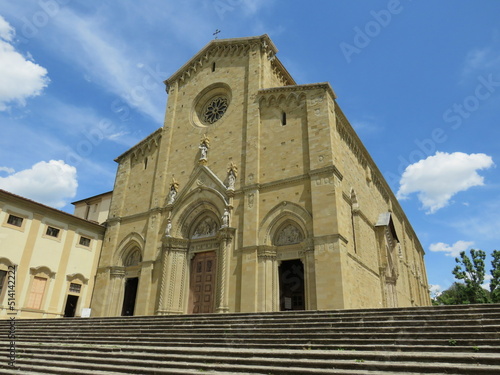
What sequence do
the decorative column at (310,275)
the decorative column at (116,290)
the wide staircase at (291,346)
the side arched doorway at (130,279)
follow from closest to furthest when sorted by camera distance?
1. the wide staircase at (291,346)
2. the decorative column at (310,275)
3. the decorative column at (116,290)
4. the side arched doorway at (130,279)

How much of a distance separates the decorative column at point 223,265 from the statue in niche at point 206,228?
1461 mm

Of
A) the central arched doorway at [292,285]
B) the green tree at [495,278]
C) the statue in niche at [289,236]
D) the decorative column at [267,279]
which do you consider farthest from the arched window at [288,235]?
the green tree at [495,278]

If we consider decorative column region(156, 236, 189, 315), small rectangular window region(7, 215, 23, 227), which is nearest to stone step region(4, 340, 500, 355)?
decorative column region(156, 236, 189, 315)

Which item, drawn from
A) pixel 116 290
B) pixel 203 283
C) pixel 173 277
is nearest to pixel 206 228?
pixel 203 283

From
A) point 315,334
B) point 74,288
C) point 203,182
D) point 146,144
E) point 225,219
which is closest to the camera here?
point 315,334

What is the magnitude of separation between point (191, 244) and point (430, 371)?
1610cm

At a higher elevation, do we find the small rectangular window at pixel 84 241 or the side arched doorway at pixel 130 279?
the small rectangular window at pixel 84 241

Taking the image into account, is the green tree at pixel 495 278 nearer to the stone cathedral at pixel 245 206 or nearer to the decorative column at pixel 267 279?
the stone cathedral at pixel 245 206

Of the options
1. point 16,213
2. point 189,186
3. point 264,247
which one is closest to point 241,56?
point 189,186

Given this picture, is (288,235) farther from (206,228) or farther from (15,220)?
(15,220)

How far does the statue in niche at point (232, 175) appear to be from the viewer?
19844 mm

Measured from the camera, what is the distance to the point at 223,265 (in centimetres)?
1825

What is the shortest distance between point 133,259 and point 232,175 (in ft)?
29.8

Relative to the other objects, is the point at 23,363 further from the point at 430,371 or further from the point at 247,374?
the point at 430,371
